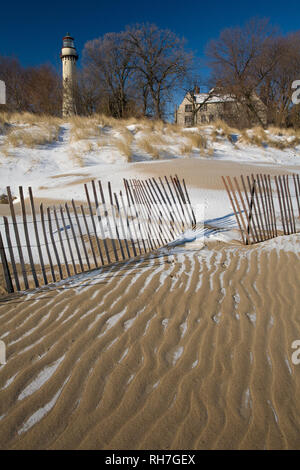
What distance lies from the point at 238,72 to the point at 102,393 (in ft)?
103

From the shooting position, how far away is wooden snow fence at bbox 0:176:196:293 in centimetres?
394

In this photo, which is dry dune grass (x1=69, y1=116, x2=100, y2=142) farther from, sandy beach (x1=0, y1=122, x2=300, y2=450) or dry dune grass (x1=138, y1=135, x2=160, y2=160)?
sandy beach (x1=0, y1=122, x2=300, y2=450)

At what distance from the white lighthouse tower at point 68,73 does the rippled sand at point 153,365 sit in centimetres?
2357

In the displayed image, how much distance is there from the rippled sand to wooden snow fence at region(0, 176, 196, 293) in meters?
0.63

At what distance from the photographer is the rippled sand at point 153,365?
179 centimetres

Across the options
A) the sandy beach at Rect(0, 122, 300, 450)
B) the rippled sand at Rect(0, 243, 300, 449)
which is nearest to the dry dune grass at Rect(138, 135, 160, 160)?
the sandy beach at Rect(0, 122, 300, 450)

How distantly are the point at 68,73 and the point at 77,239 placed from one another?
29280 mm

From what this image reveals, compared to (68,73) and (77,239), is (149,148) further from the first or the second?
(68,73)

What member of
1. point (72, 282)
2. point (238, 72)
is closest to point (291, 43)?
point (238, 72)

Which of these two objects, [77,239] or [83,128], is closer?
[77,239]

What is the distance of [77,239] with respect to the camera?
21.0 feet

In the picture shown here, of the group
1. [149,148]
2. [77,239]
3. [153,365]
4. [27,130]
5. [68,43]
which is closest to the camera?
[153,365]

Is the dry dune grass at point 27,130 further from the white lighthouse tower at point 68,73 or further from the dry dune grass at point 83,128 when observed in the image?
the white lighthouse tower at point 68,73

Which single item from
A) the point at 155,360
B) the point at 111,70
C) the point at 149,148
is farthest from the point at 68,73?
the point at 155,360
